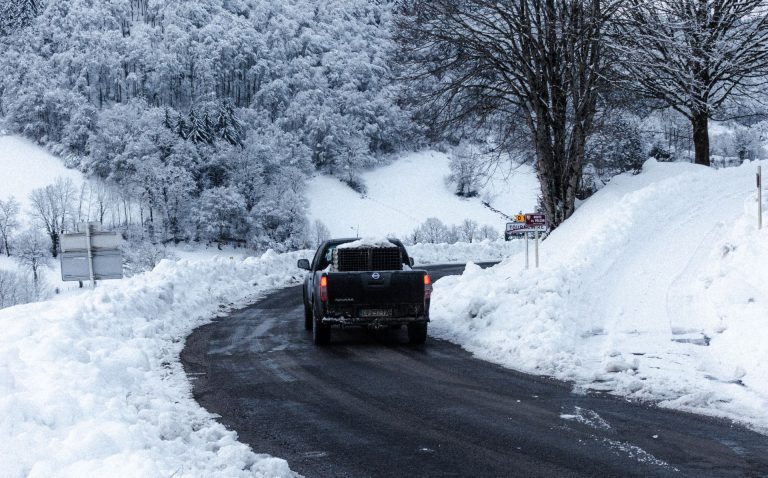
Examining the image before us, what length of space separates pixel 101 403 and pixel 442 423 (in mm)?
3226

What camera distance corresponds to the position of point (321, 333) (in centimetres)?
1128

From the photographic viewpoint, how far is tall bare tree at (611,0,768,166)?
16.4 m

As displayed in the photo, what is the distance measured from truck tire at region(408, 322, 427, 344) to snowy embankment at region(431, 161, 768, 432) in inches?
29.5

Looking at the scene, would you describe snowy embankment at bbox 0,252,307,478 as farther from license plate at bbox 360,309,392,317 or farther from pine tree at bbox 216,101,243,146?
pine tree at bbox 216,101,243,146

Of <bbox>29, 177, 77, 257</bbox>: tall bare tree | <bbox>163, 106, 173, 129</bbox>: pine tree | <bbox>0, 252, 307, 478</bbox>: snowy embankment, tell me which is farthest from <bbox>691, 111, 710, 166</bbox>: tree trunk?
<bbox>163, 106, 173, 129</bbox>: pine tree

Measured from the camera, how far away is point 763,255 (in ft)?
33.1

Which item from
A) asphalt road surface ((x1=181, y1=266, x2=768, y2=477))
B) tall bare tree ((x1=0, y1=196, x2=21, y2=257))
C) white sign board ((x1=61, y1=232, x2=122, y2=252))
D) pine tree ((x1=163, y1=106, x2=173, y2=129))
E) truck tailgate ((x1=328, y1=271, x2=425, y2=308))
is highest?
pine tree ((x1=163, y1=106, x2=173, y2=129))

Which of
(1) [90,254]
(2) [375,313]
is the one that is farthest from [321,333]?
(1) [90,254]

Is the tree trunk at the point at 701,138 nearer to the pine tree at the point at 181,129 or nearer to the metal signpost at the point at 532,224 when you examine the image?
the metal signpost at the point at 532,224

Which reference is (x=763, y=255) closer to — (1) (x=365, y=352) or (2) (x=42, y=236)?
(1) (x=365, y=352)

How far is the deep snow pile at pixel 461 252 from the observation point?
39531 millimetres

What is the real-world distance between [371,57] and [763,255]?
12328 cm

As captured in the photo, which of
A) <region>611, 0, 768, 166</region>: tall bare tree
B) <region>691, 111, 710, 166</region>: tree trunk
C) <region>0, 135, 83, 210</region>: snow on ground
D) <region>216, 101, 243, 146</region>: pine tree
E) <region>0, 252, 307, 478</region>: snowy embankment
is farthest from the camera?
<region>216, 101, 243, 146</region>: pine tree

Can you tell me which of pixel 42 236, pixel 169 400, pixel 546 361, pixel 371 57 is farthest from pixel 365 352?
pixel 371 57
